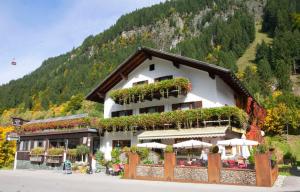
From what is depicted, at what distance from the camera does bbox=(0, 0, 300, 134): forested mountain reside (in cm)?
10512

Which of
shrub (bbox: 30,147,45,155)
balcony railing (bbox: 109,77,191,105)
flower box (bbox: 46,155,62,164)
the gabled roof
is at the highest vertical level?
the gabled roof

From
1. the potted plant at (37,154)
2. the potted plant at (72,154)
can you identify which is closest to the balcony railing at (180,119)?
the potted plant at (72,154)

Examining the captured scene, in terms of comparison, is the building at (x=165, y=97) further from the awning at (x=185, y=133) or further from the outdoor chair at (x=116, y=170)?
the outdoor chair at (x=116, y=170)

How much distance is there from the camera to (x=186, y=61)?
31047 millimetres

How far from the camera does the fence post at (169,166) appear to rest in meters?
21.7

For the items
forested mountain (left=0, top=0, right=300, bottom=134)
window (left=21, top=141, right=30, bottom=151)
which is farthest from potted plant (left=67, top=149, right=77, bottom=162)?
forested mountain (left=0, top=0, right=300, bottom=134)

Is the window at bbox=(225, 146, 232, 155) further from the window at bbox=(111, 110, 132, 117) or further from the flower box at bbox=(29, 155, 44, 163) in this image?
the flower box at bbox=(29, 155, 44, 163)

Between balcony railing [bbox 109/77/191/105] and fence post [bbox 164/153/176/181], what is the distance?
9.48 metres

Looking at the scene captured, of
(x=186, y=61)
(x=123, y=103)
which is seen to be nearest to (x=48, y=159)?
(x=123, y=103)

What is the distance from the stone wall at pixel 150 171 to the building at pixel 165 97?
6.05 meters

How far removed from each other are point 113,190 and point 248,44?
130914 millimetres

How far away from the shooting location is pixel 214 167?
65.4 ft

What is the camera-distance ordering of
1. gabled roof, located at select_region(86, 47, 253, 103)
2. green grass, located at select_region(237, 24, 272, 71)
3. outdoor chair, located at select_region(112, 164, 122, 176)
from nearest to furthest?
1. outdoor chair, located at select_region(112, 164, 122, 176)
2. gabled roof, located at select_region(86, 47, 253, 103)
3. green grass, located at select_region(237, 24, 272, 71)

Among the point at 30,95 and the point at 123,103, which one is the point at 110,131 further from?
the point at 30,95
